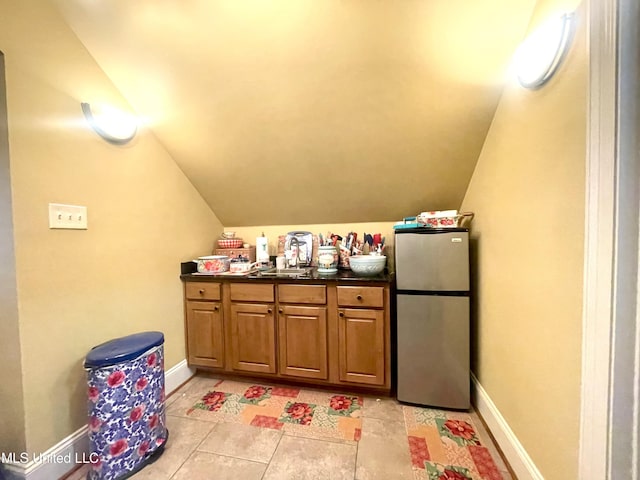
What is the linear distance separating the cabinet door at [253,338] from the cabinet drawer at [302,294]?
0.15 metres

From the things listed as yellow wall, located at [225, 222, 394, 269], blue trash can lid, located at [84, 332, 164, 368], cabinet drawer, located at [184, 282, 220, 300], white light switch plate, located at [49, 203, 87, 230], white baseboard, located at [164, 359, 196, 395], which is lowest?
white baseboard, located at [164, 359, 196, 395]

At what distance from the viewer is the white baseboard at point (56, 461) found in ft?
3.94

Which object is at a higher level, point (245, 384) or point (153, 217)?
point (153, 217)

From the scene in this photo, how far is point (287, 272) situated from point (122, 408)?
131cm

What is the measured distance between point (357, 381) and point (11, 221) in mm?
2127

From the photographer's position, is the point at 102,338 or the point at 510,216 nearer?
the point at 510,216

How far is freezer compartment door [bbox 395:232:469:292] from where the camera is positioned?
1.72 m

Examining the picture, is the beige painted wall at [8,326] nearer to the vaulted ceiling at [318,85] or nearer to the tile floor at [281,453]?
the tile floor at [281,453]

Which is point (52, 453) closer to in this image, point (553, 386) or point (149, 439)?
point (149, 439)

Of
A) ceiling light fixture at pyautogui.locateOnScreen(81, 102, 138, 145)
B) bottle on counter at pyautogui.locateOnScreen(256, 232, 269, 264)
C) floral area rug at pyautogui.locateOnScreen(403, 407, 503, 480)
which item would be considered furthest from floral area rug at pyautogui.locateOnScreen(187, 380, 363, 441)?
ceiling light fixture at pyautogui.locateOnScreen(81, 102, 138, 145)

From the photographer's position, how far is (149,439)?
1384 mm

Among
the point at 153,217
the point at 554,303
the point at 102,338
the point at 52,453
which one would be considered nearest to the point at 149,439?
the point at 52,453

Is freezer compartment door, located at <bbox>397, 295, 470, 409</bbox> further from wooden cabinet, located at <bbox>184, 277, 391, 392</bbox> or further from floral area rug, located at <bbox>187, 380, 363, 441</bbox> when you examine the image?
floral area rug, located at <bbox>187, 380, 363, 441</bbox>

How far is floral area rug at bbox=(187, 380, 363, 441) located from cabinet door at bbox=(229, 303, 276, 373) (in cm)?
18
